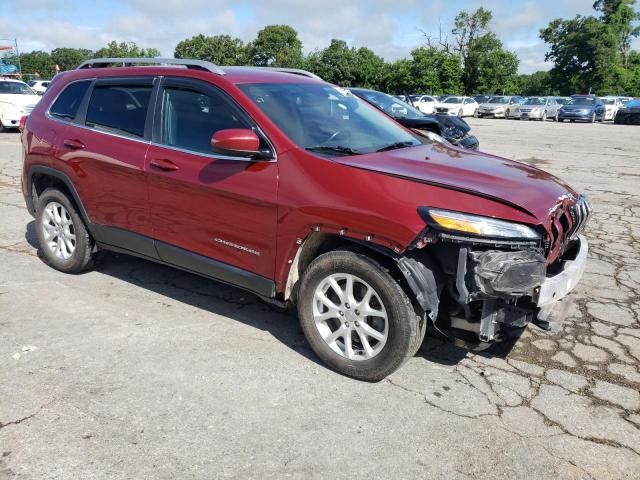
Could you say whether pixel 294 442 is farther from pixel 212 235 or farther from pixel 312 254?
pixel 212 235

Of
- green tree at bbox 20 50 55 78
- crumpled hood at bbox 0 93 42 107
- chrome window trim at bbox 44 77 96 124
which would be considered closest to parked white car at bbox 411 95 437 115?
crumpled hood at bbox 0 93 42 107

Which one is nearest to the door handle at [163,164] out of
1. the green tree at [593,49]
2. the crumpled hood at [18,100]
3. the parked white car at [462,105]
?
the crumpled hood at [18,100]

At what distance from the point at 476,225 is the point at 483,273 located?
26cm

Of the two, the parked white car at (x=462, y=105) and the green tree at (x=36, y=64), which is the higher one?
the green tree at (x=36, y=64)

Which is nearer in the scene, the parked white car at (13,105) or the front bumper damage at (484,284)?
the front bumper damage at (484,284)

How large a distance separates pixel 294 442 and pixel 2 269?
3.88 metres

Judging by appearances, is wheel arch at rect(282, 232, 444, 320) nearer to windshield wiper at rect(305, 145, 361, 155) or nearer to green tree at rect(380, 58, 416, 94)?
windshield wiper at rect(305, 145, 361, 155)

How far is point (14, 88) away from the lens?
57.4ft

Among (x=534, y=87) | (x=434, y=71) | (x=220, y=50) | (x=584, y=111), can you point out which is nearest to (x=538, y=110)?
(x=584, y=111)

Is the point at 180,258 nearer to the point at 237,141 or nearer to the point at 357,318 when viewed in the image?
the point at 237,141

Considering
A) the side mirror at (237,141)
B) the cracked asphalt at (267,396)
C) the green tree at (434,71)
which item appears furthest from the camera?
the green tree at (434,71)

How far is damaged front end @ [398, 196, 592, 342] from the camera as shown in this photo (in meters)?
2.89

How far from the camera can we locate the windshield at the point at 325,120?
11.9 ft

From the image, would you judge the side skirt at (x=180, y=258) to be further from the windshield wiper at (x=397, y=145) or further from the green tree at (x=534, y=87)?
the green tree at (x=534, y=87)
